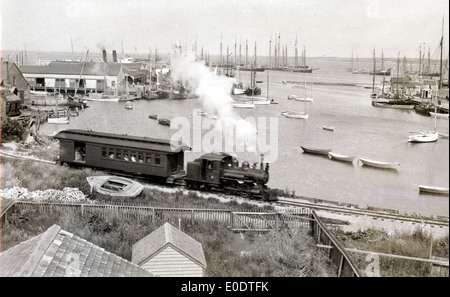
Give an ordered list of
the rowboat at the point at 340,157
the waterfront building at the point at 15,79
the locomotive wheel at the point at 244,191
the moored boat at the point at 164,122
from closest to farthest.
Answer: the locomotive wheel at the point at 244,191 < the rowboat at the point at 340,157 < the waterfront building at the point at 15,79 < the moored boat at the point at 164,122

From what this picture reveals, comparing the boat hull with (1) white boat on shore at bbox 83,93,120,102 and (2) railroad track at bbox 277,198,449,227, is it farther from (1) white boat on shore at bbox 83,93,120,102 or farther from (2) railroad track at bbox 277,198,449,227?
(1) white boat on shore at bbox 83,93,120,102

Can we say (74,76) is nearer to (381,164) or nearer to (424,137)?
(381,164)

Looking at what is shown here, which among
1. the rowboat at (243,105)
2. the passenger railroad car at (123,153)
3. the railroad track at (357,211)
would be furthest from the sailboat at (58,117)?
the railroad track at (357,211)

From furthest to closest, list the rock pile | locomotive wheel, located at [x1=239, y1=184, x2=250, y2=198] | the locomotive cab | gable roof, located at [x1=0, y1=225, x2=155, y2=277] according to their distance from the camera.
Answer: locomotive wheel, located at [x1=239, y1=184, x2=250, y2=198], the locomotive cab, the rock pile, gable roof, located at [x1=0, y1=225, x2=155, y2=277]

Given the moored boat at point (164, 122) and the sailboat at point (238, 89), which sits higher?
the sailboat at point (238, 89)

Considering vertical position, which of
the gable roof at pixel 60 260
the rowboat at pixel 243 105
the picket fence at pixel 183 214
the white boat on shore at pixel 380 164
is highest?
the rowboat at pixel 243 105

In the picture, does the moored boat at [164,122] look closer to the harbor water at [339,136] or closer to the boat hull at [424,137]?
the harbor water at [339,136]

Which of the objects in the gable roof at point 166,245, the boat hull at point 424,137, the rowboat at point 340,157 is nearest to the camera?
the gable roof at point 166,245

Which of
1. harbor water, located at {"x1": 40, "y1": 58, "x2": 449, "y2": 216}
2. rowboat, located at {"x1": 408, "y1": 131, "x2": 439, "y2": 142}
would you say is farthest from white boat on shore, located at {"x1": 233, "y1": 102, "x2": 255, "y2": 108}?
rowboat, located at {"x1": 408, "y1": 131, "x2": 439, "y2": 142}
